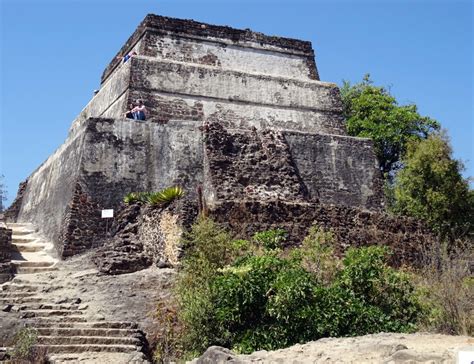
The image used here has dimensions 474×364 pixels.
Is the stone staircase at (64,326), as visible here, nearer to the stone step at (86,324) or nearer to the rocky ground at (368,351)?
the stone step at (86,324)

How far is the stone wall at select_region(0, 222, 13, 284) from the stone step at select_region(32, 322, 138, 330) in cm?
236

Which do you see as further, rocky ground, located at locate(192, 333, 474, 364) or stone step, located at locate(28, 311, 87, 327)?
stone step, located at locate(28, 311, 87, 327)

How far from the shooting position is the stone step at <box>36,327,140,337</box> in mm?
8062

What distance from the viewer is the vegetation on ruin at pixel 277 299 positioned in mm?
7613

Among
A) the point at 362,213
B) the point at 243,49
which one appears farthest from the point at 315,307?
the point at 243,49

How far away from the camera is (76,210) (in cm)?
1241

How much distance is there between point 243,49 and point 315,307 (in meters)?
10.7

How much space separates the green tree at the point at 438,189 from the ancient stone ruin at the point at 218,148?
148 centimetres

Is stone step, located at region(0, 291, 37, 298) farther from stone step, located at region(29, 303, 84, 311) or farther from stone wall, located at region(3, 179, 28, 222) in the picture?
stone wall, located at region(3, 179, 28, 222)

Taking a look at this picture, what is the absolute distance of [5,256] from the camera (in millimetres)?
11172

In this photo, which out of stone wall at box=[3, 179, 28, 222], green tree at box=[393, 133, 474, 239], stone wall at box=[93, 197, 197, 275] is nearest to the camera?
stone wall at box=[93, 197, 197, 275]

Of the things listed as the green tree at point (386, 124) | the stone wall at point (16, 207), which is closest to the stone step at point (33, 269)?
the stone wall at point (16, 207)

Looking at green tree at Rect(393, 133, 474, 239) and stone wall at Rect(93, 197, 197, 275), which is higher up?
green tree at Rect(393, 133, 474, 239)

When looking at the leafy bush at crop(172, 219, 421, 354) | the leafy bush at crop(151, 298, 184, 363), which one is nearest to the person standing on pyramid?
the leafy bush at crop(172, 219, 421, 354)
